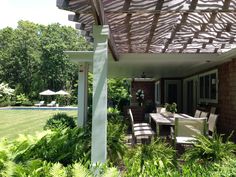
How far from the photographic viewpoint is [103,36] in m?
5.06

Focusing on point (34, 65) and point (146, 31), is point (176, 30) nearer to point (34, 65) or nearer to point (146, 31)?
point (146, 31)

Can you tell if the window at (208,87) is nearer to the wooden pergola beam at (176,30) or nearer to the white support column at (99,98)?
the wooden pergola beam at (176,30)

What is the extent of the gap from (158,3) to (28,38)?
49128 millimetres

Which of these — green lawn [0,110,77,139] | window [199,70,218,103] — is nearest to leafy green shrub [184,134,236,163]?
window [199,70,218,103]

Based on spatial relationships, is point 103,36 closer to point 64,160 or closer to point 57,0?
point 57,0

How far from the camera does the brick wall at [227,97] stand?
936cm

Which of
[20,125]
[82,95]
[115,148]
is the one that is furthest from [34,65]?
[115,148]

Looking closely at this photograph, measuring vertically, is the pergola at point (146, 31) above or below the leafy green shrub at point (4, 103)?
above

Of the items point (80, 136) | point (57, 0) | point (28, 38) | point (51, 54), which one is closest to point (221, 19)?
point (57, 0)

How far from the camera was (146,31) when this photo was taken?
682 centimetres

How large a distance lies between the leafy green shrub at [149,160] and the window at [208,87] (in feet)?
21.2

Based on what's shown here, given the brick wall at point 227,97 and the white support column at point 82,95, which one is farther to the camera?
the white support column at point 82,95

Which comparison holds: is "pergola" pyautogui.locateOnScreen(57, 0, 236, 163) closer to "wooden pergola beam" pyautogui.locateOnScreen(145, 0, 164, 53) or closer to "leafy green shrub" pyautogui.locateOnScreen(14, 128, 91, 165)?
"wooden pergola beam" pyautogui.locateOnScreen(145, 0, 164, 53)

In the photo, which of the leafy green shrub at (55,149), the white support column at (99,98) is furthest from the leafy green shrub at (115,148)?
the white support column at (99,98)
